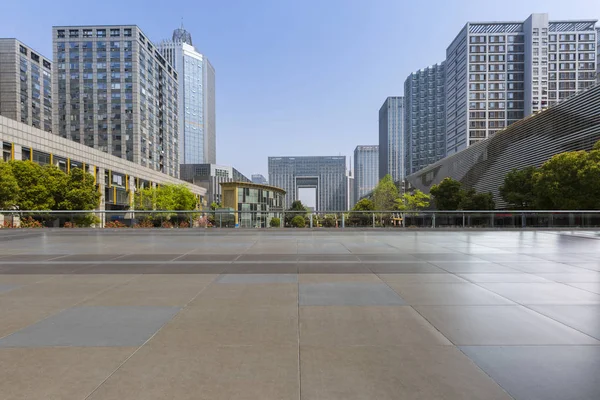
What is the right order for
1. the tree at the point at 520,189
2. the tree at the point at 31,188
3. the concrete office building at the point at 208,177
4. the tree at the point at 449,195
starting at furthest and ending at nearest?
the concrete office building at the point at 208,177 < the tree at the point at 449,195 < the tree at the point at 520,189 < the tree at the point at 31,188

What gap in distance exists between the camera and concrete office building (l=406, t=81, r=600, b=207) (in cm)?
4113

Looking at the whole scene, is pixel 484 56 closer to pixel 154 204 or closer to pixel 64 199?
pixel 154 204

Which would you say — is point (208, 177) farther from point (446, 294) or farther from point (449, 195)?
point (446, 294)

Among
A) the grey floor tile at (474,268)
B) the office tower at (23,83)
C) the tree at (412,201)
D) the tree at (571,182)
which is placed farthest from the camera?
the office tower at (23,83)

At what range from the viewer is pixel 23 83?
118188mm

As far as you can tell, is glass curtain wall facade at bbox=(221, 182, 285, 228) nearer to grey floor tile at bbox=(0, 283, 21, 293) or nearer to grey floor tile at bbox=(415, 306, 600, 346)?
grey floor tile at bbox=(0, 283, 21, 293)

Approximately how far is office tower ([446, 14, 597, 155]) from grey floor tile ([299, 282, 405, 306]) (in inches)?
4849

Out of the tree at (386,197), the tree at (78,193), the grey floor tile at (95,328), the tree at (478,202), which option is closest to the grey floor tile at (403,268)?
the grey floor tile at (95,328)

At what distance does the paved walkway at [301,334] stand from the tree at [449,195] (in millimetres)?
55879

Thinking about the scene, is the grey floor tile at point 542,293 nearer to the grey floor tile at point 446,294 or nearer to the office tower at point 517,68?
the grey floor tile at point 446,294

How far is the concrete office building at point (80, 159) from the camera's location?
48.7m

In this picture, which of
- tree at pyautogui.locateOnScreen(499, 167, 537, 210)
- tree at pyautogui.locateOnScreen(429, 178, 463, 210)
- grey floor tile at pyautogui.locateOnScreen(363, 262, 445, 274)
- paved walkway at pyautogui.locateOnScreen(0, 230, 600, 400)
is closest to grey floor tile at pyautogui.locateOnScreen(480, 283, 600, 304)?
paved walkway at pyautogui.locateOnScreen(0, 230, 600, 400)

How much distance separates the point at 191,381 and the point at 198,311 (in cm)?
191

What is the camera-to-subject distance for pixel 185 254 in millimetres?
10492
